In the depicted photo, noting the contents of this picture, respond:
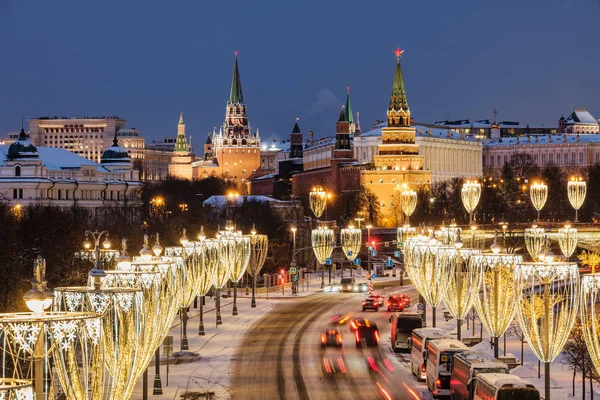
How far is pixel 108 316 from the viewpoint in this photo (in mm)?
30031

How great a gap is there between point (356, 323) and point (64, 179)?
71.7 meters

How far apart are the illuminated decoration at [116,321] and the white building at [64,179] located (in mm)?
88385

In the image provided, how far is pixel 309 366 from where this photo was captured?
4994 centimetres

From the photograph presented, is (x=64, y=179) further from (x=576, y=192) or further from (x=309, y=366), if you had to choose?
(x=309, y=366)

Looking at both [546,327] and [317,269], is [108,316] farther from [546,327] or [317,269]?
[317,269]

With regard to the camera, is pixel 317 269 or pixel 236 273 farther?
pixel 317 269

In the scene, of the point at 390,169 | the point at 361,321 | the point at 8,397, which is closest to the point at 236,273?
the point at 361,321

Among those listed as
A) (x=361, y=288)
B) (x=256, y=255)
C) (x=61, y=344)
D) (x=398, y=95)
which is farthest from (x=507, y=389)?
(x=398, y=95)

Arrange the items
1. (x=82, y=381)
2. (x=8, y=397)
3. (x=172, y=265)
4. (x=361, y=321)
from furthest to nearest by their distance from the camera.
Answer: (x=361, y=321)
(x=172, y=265)
(x=82, y=381)
(x=8, y=397)

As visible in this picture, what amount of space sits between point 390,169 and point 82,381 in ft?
490

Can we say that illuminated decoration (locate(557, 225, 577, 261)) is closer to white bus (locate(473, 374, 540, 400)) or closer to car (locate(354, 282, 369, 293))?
car (locate(354, 282, 369, 293))

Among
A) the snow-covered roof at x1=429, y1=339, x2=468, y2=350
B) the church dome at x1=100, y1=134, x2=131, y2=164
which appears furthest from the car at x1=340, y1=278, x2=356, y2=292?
the church dome at x1=100, y1=134, x2=131, y2=164

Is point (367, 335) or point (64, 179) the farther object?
point (64, 179)

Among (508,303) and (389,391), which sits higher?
(508,303)
